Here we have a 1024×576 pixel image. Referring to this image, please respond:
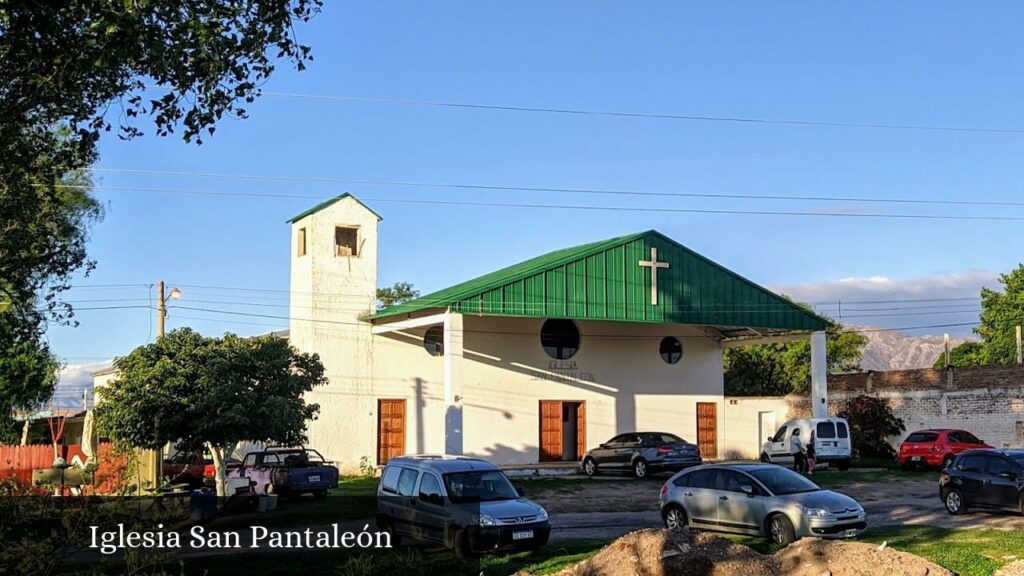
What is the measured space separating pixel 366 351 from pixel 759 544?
2133 centimetres

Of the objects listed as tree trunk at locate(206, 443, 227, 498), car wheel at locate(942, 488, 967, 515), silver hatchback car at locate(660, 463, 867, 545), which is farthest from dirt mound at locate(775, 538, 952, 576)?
tree trunk at locate(206, 443, 227, 498)

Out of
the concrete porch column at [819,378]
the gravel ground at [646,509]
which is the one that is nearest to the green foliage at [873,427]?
the concrete porch column at [819,378]

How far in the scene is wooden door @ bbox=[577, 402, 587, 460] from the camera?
129 ft

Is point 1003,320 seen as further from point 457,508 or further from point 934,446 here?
point 457,508

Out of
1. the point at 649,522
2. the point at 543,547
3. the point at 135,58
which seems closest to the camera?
the point at 135,58

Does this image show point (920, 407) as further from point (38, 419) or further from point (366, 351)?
point (38, 419)

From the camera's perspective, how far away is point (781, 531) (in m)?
17.6

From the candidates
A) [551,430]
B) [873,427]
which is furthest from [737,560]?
[873,427]

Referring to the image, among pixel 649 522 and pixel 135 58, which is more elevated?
pixel 135 58

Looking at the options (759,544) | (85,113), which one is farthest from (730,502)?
(85,113)

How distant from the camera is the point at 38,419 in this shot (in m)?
52.8

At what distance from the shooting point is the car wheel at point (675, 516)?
64.0ft

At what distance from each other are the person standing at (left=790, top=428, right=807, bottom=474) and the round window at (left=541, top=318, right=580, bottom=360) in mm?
8398

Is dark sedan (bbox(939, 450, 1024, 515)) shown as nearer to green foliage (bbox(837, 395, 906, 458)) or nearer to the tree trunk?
the tree trunk
